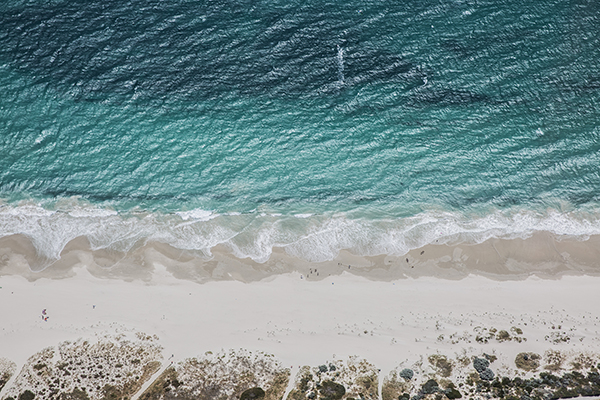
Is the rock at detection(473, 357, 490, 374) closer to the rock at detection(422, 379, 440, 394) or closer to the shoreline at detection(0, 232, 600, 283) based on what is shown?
the rock at detection(422, 379, 440, 394)

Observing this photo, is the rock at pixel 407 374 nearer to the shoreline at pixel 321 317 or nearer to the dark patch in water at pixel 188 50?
the shoreline at pixel 321 317

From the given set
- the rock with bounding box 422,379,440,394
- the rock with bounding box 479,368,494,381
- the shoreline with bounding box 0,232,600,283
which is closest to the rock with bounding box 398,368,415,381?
the rock with bounding box 422,379,440,394

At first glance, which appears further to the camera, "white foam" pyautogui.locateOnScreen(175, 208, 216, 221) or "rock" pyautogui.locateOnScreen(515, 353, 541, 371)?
"white foam" pyautogui.locateOnScreen(175, 208, 216, 221)

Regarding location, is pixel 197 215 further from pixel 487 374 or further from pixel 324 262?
pixel 487 374

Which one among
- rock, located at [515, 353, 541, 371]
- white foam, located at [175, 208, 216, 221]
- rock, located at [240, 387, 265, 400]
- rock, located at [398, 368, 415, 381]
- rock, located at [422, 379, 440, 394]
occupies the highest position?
white foam, located at [175, 208, 216, 221]

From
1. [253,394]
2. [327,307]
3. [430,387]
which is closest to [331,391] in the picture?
[253,394]

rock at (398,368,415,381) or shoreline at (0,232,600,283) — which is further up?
shoreline at (0,232,600,283)
